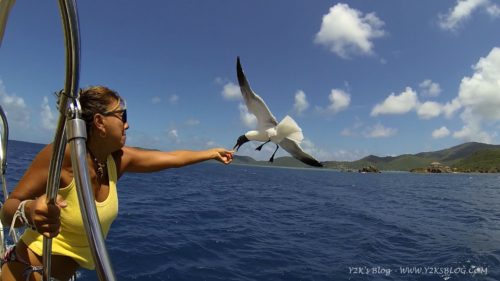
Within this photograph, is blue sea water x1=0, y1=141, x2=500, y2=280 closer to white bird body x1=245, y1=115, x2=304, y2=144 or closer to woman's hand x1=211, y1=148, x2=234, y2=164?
white bird body x1=245, y1=115, x2=304, y2=144

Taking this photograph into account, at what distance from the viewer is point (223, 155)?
11.4 ft

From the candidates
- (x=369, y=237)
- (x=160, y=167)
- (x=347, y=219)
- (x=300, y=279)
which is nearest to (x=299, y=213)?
(x=347, y=219)

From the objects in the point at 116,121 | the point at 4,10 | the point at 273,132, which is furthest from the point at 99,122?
the point at 273,132

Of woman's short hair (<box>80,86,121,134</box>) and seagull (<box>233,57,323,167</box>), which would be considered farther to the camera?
seagull (<box>233,57,323,167</box>)

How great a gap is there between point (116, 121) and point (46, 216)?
0.80 metres

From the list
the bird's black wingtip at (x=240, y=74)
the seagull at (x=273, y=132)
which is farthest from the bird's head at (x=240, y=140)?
the bird's black wingtip at (x=240, y=74)

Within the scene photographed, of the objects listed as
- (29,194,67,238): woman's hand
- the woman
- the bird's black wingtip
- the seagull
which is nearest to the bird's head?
the seagull

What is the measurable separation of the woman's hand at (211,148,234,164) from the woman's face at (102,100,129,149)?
1.09 metres

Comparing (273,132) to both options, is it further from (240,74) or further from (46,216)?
(46,216)

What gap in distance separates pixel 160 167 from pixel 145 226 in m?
10.1

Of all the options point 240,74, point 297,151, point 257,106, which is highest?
point 240,74

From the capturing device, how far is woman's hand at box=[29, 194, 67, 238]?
5.53 ft

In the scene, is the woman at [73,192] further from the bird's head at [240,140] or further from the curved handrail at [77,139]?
the bird's head at [240,140]

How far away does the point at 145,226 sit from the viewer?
12.6 meters
